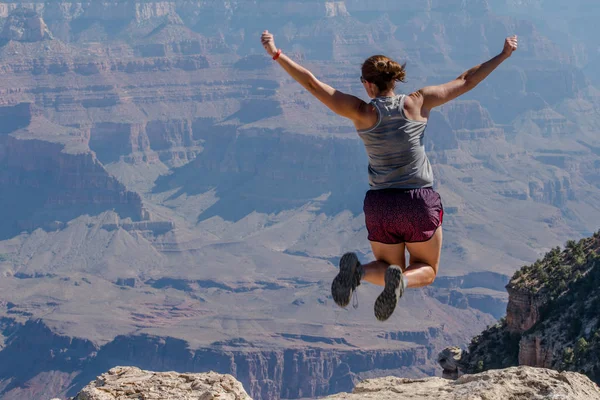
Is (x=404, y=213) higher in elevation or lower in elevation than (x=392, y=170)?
lower

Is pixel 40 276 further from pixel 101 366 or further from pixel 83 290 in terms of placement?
pixel 101 366

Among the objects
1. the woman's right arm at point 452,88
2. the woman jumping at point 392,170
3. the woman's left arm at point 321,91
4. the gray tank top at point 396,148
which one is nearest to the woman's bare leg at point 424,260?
the woman jumping at point 392,170

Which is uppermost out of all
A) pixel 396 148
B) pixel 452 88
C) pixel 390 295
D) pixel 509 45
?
pixel 509 45

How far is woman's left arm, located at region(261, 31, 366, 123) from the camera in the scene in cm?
1317

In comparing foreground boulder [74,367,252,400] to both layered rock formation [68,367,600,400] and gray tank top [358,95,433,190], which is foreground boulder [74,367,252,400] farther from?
gray tank top [358,95,433,190]

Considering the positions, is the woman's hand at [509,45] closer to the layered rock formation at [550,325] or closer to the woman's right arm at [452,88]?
the woman's right arm at [452,88]

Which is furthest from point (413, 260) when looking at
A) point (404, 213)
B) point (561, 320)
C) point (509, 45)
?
point (561, 320)

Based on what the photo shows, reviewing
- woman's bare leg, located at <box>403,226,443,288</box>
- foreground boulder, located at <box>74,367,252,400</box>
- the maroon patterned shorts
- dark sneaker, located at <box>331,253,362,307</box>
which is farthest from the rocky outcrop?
foreground boulder, located at <box>74,367,252,400</box>

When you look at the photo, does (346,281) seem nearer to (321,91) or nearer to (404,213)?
Answer: (404,213)

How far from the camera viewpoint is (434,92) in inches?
540

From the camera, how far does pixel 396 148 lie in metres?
13.5

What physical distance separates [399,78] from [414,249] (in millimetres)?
2167

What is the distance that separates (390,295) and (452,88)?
Answer: 2748mm

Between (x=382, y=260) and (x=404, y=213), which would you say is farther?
(x=382, y=260)
